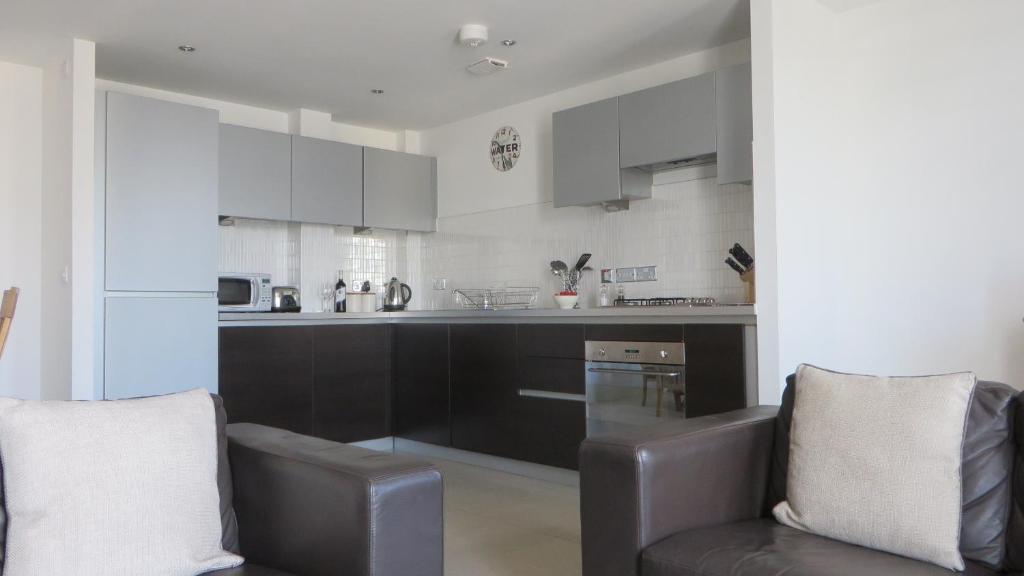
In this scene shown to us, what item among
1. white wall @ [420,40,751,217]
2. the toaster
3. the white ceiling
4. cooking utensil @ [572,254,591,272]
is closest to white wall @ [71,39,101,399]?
the white ceiling

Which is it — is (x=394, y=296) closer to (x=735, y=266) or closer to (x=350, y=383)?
(x=350, y=383)

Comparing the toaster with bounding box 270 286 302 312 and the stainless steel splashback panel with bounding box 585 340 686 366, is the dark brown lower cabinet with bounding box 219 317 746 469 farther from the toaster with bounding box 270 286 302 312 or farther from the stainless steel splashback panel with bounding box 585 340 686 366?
the toaster with bounding box 270 286 302 312

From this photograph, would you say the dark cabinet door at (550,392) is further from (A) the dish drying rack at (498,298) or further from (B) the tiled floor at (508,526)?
(A) the dish drying rack at (498,298)

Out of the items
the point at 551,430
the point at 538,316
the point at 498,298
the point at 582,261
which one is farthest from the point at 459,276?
the point at 551,430

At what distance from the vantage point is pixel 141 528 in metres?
1.60

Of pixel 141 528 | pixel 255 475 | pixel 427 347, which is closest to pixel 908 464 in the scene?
pixel 255 475

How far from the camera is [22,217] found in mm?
4492

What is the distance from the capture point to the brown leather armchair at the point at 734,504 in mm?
1729

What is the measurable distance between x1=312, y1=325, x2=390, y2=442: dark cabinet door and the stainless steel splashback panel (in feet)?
5.68

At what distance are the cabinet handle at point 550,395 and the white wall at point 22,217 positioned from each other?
279 cm

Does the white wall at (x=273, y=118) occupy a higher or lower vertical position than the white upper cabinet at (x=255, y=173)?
higher

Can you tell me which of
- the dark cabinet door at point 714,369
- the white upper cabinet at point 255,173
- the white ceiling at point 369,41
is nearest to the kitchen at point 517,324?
the dark cabinet door at point 714,369

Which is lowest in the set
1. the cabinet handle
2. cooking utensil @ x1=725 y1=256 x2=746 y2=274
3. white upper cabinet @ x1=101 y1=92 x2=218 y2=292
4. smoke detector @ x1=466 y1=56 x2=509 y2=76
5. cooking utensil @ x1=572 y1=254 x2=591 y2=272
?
the cabinet handle

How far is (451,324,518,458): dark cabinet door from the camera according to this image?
458 cm
